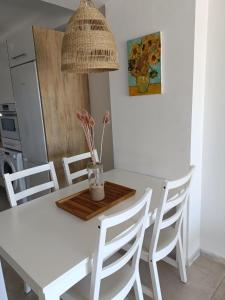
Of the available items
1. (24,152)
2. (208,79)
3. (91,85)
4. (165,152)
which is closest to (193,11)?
(208,79)

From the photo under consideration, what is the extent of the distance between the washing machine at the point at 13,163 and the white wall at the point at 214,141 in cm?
204

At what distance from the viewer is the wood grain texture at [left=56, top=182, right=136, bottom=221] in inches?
53.0

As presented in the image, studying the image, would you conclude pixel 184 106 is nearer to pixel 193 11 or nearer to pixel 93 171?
pixel 193 11

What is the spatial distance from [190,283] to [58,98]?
2091 millimetres

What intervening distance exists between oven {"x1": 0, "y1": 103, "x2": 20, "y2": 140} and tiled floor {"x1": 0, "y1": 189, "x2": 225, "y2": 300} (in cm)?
153

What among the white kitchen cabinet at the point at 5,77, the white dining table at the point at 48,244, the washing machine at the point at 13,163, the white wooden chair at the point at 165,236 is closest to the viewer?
the white dining table at the point at 48,244

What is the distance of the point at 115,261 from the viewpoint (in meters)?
1.15

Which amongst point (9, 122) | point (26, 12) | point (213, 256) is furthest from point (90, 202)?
point (26, 12)

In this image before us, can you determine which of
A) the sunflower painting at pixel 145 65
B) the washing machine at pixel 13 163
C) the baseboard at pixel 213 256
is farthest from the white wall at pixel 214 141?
the washing machine at pixel 13 163

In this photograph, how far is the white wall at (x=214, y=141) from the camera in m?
1.59

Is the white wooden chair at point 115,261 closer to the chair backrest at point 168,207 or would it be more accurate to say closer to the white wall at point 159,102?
the chair backrest at point 168,207

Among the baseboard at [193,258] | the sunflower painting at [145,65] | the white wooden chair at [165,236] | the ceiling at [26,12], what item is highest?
the ceiling at [26,12]

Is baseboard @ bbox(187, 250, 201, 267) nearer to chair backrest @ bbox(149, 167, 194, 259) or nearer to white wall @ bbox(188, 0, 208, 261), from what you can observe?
white wall @ bbox(188, 0, 208, 261)

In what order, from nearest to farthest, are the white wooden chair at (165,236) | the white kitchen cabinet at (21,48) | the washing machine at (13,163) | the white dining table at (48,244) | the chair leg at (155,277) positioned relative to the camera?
the white dining table at (48,244) < the white wooden chair at (165,236) < the chair leg at (155,277) < the white kitchen cabinet at (21,48) < the washing machine at (13,163)
